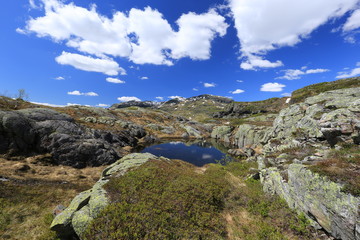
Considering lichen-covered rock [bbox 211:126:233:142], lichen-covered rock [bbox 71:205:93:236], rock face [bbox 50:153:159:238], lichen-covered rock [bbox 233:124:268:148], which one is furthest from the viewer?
lichen-covered rock [bbox 211:126:233:142]

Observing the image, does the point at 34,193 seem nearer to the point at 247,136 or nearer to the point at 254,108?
the point at 247,136

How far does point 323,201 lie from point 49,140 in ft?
139

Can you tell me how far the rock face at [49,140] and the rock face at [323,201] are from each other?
3223 cm

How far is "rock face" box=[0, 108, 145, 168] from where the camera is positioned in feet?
90.0

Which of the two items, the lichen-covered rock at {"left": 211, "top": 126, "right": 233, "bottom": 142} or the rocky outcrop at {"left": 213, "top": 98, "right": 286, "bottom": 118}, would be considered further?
the rocky outcrop at {"left": 213, "top": 98, "right": 286, "bottom": 118}

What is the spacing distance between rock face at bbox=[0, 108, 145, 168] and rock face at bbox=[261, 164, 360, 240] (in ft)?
106

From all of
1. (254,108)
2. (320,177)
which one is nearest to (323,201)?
(320,177)

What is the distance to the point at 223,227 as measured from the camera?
1234 centimetres

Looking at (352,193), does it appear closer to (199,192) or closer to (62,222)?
(199,192)

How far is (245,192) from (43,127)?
40104mm

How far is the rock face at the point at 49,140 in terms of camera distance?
2742cm

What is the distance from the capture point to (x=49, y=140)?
30703mm

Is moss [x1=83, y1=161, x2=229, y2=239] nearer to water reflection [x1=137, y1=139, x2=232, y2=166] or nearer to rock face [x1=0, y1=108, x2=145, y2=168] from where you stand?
rock face [x1=0, y1=108, x2=145, y2=168]

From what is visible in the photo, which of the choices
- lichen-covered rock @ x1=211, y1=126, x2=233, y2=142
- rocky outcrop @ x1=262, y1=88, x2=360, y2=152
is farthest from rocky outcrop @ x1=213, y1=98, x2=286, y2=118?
rocky outcrop @ x1=262, y1=88, x2=360, y2=152
